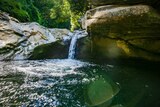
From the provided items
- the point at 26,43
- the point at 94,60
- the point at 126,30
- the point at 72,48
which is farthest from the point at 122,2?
the point at 26,43

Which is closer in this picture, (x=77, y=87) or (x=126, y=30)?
(x=77, y=87)

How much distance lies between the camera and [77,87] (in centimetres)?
955

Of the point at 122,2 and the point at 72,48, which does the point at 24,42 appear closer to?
the point at 72,48

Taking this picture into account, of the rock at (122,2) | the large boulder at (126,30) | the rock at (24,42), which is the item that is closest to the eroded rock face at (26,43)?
the rock at (24,42)

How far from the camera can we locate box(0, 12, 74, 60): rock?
16.4 meters

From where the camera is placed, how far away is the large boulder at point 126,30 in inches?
455

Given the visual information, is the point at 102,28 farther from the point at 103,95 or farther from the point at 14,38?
the point at 14,38

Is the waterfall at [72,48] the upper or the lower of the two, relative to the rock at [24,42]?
lower

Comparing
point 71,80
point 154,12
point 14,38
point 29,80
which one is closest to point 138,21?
point 154,12

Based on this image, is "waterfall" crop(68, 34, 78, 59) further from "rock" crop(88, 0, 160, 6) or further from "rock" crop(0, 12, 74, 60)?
"rock" crop(88, 0, 160, 6)

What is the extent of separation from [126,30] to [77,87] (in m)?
4.83

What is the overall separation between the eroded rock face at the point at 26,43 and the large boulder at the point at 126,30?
12.3ft

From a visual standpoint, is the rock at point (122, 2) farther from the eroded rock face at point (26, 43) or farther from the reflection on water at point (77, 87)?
the eroded rock face at point (26, 43)

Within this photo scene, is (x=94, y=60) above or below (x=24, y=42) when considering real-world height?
below
